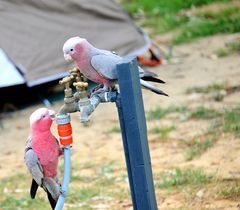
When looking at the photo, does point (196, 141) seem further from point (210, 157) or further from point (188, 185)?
point (188, 185)

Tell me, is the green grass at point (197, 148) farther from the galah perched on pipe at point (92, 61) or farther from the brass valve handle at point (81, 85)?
the brass valve handle at point (81, 85)

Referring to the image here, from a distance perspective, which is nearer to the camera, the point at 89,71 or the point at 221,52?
the point at 89,71

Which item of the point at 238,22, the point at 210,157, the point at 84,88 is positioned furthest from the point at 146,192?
the point at 238,22

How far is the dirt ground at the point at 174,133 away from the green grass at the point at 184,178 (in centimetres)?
9

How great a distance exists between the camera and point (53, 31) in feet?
21.8

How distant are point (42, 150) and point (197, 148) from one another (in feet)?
7.62

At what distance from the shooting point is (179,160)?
4.62 meters

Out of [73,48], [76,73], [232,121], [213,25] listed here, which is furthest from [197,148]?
[213,25]

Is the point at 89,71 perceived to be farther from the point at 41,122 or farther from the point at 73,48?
the point at 41,122

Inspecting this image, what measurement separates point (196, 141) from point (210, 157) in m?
0.38

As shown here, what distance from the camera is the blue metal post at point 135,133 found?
2.59 metres

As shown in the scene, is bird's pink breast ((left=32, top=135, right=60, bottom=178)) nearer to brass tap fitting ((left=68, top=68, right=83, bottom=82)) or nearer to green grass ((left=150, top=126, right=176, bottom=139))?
brass tap fitting ((left=68, top=68, right=83, bottom=82))

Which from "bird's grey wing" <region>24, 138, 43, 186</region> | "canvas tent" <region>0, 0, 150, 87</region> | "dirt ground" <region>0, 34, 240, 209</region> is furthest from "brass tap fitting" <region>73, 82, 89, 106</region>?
"canvas tent" <region>0, 0, 150, 87</region>

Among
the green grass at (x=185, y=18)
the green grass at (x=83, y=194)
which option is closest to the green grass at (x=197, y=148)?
the green grass at (x=83, y=194)
